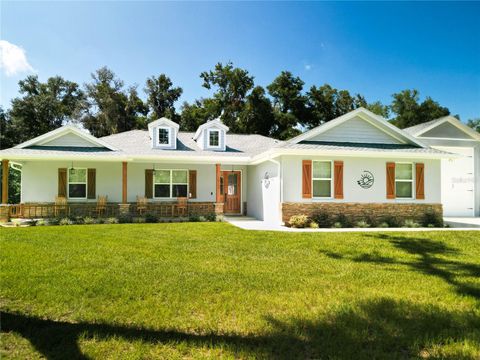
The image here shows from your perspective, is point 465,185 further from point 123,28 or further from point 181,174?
point 123,28

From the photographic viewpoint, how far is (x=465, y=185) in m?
17.1

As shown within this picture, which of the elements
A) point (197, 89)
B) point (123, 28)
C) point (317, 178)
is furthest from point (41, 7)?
point (197, 89)

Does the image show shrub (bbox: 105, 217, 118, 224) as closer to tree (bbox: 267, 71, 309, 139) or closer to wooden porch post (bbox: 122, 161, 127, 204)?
wooden porch post (bbox: 122, 161, 127, 204)

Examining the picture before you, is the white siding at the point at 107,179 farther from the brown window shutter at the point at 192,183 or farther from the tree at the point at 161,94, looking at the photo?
the tree at the point at 161,94

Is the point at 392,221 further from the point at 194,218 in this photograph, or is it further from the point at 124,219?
the point at 124,219

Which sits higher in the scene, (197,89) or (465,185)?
(197,89)

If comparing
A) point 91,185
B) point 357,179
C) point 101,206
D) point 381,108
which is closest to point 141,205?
point 101,206

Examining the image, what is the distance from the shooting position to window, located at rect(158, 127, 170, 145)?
1727 centimetres

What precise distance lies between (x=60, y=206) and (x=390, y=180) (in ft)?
47.6

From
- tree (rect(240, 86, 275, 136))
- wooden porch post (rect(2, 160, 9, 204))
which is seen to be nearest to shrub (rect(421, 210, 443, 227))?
wooden porch post (rect(2, 160, 9, 204))

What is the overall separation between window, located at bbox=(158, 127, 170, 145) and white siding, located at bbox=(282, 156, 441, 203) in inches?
283

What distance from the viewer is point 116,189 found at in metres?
16.1

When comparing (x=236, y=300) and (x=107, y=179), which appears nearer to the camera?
(x=236, y=300)

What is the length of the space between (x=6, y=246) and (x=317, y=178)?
10.7m
